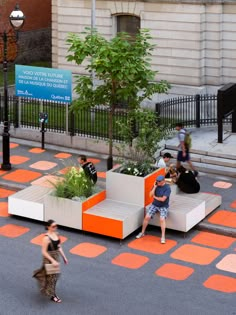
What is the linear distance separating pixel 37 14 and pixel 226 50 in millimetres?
13821

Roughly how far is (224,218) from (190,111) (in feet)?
27.0

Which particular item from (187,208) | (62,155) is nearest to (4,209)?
(62,155)

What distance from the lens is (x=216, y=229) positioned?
20.0 m

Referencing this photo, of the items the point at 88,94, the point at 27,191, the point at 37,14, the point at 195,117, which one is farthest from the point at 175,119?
the point at 37,14

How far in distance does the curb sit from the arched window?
1303cm

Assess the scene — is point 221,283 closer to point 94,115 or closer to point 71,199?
point 71,199

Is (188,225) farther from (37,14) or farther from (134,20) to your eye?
(37,14)

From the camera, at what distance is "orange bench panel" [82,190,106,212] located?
19.8 metres

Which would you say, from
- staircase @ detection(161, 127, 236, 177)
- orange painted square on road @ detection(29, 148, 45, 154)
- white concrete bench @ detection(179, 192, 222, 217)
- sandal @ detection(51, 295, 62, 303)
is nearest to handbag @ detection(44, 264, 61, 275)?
sandal @ detection(51, 295, 62, 303)

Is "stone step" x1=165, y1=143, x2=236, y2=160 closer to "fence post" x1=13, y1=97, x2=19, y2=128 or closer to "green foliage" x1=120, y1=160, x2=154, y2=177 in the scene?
"green foliage" x1=120, y1=160, x2=154, y2=177

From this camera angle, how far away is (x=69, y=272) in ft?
58.2

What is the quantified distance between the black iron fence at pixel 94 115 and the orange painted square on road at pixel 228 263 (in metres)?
7.95

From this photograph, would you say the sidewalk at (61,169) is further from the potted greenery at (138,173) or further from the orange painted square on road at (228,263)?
the orange painted square on road at (228,263)

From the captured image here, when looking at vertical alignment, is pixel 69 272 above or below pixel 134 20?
below
